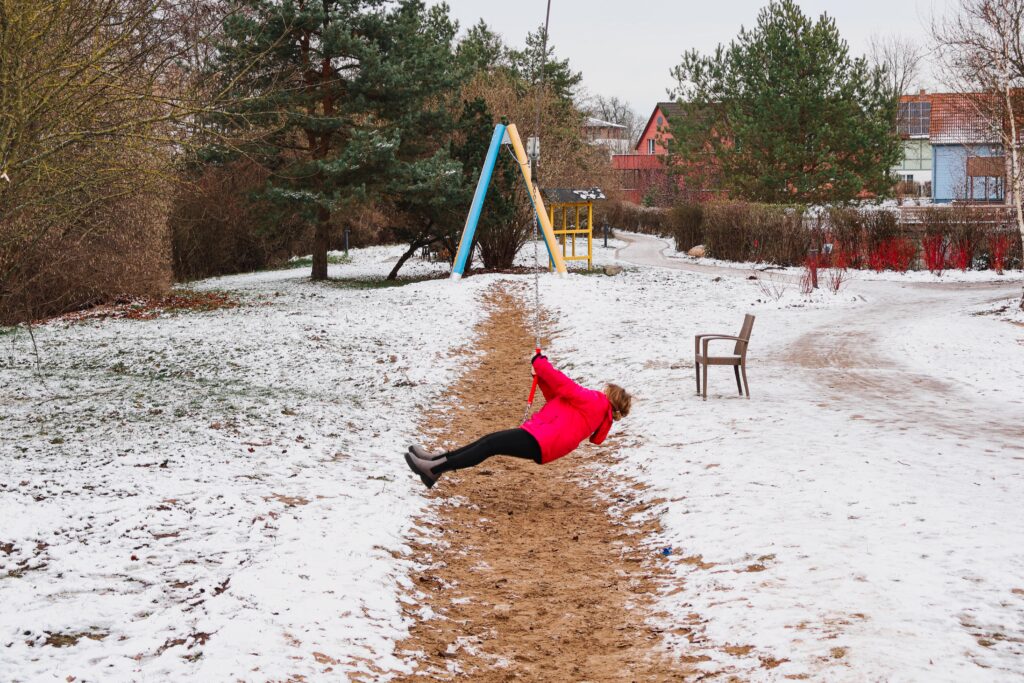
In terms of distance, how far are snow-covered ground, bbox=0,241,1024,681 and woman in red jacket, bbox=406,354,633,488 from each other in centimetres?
68

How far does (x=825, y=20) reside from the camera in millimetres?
36750

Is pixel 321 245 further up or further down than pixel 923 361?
further up

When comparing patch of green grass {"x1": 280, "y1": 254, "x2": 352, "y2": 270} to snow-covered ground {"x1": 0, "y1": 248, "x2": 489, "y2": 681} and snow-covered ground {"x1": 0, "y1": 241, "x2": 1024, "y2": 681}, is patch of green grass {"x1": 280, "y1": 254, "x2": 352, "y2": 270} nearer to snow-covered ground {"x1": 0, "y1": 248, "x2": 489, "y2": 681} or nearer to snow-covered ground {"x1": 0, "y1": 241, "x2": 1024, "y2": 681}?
snow-covered ground {"x1": 0, "y1": 241, "x2": 1024, "y2": 681}

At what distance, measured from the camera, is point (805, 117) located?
36.7 m

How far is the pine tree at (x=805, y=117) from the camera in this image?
36.0 metres

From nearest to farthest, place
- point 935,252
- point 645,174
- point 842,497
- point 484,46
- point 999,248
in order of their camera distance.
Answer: point 842,497 < point 999,248 < point 935,252 < point 484,46 < point 645,174

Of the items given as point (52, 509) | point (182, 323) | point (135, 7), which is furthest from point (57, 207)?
point (182, 323)

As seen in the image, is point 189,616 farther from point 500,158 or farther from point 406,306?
point 500,158

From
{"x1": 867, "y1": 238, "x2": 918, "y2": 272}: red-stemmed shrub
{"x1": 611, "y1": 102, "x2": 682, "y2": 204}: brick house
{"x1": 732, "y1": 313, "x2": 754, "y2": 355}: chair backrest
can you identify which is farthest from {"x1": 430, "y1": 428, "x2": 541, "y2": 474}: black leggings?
{"x1": 611, "y1": 102, "x2": 682, "y2": 204}: brick house

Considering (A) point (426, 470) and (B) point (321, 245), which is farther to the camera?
(B) point (321, 245)

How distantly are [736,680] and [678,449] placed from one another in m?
4.88

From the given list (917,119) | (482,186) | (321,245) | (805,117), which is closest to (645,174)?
(917,119)

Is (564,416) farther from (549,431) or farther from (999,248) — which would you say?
(999,248)

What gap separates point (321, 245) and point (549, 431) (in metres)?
23.1
